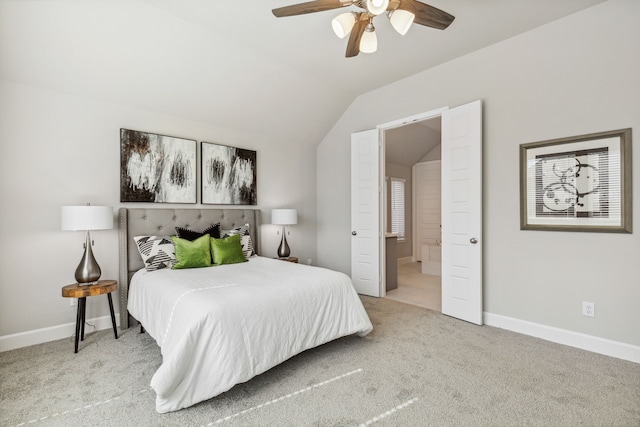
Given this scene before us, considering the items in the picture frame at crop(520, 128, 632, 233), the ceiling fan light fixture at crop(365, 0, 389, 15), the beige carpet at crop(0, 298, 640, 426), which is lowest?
the beige carpet at crop(0, 298, 640, 426)

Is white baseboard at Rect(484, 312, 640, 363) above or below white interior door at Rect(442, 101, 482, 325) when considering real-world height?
below

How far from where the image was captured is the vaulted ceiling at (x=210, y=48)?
258cm

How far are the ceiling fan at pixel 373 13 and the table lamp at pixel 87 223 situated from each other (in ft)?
7.52

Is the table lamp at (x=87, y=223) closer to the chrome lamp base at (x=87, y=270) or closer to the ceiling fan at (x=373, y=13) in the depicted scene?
the chrome lamp base at (x=87, y=270)

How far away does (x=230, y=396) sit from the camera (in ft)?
6.60

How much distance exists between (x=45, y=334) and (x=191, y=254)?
1.49 m

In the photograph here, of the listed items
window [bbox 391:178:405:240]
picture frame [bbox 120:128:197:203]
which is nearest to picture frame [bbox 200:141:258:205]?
picture frame [bbox 120:128:197:203]

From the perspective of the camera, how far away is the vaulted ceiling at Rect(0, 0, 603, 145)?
2.58 metres

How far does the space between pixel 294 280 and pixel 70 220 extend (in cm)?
204

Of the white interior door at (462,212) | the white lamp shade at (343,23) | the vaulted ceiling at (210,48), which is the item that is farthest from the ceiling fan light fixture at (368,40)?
the white interior door at (462,212)

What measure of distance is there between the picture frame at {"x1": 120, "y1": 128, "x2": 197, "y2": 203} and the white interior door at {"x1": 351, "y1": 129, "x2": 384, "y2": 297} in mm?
2210

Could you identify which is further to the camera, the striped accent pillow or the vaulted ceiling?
the striped accent pillow

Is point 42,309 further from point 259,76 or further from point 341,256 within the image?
point 341,256

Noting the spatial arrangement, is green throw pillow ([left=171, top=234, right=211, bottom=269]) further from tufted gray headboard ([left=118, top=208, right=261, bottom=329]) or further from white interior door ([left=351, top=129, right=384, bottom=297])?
white interior door ([left=351, top=129, right=384, bottom=297])
